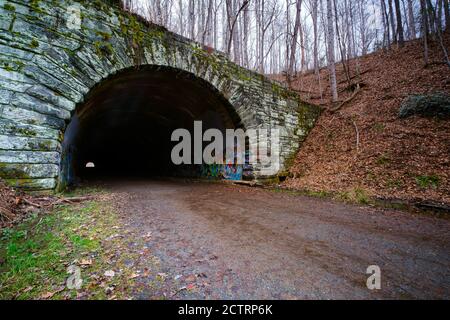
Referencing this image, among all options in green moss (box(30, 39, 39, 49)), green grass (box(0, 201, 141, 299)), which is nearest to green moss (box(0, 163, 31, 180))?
green grass (box(0, 201, 141, 299))

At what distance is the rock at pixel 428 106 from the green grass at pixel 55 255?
947cm

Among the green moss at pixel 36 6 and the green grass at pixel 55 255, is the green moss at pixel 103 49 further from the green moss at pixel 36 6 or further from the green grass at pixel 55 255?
the green grass at pixel 55 255

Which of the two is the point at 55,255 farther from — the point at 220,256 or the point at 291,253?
the point at 291,253

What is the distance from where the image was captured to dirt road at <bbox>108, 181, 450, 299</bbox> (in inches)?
63.8

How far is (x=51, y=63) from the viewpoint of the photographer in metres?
4.07

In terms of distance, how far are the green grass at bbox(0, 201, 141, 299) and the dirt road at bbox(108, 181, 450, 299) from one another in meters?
0.38

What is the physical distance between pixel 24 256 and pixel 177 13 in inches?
840

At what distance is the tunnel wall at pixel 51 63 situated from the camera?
3.70 metres

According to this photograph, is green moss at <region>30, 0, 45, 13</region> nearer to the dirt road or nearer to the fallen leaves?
the dirt road

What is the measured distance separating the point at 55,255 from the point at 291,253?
2384 mm

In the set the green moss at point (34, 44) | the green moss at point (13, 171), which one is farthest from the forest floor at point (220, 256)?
the green moss at point (34, 44)

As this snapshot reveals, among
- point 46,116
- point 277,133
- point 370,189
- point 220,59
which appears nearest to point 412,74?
point 277,133

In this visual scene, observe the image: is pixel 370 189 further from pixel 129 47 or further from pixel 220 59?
pixel 129 47

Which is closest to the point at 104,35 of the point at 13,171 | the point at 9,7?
the point at 9,7
